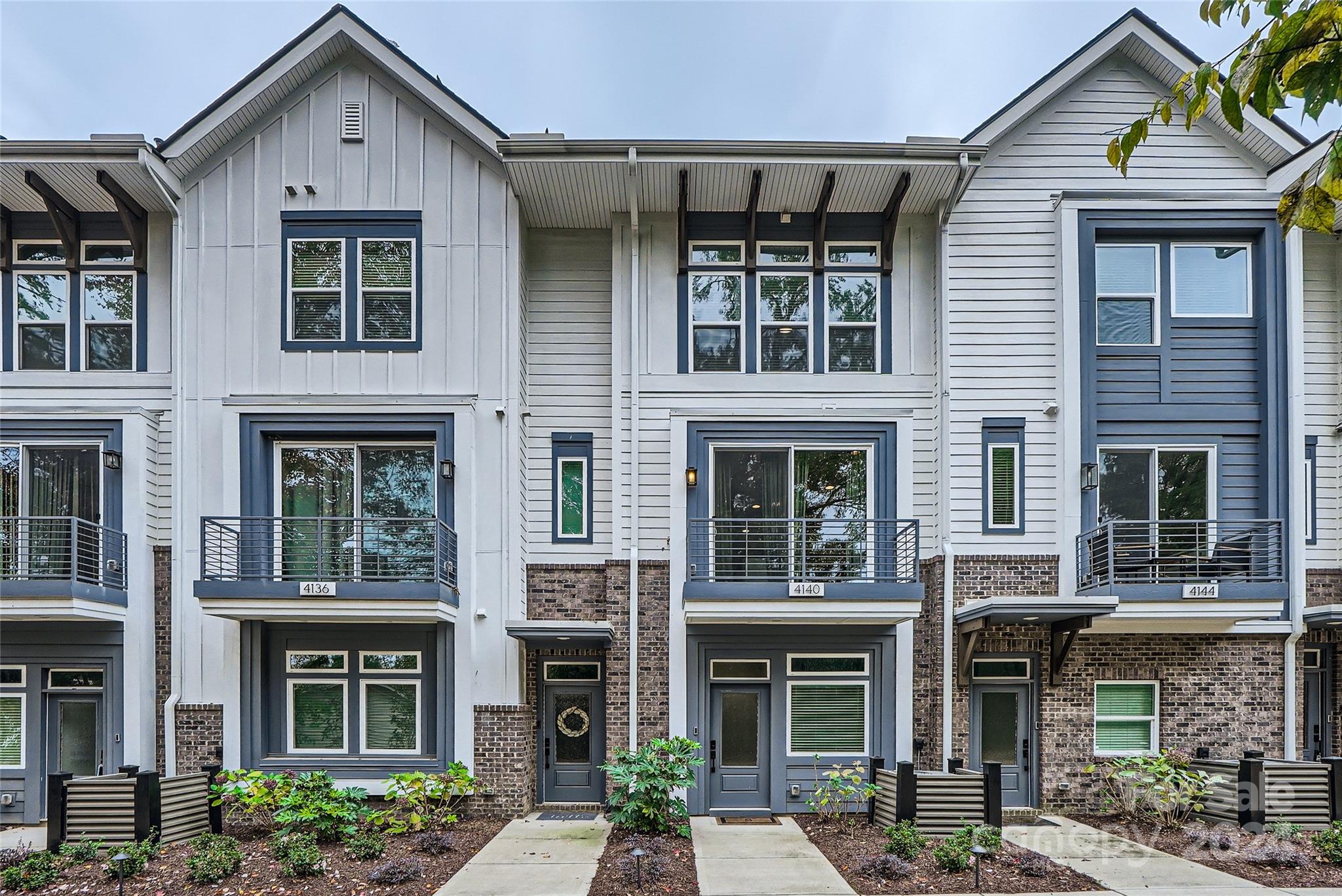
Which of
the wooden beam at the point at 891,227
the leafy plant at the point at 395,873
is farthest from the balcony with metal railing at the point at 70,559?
the wooden beam at the point at 891,227

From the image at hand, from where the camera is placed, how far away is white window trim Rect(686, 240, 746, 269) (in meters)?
11.4

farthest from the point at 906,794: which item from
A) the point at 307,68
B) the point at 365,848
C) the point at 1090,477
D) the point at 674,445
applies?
the point at 307,68

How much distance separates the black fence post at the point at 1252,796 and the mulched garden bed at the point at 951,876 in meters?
3.04

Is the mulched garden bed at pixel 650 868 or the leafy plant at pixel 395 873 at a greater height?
the leafy plant at pixel 395 873

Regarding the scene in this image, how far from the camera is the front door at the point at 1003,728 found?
10711 millimetres

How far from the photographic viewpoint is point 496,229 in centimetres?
1079

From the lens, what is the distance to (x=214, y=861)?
781 centimetres

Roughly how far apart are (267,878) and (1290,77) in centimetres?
965

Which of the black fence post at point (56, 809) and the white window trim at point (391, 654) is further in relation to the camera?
the white window trim at point (391, 654)

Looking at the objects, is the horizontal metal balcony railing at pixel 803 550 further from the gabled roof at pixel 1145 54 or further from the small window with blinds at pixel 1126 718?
the gabled roof at pixel 1145 54

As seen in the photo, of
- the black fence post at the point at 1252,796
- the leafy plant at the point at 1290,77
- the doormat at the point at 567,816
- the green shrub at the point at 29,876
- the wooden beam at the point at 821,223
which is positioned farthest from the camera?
the wooden beam at the point at 821,223

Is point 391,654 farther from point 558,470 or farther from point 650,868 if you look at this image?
point 650,868

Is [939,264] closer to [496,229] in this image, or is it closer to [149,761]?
[496,229]

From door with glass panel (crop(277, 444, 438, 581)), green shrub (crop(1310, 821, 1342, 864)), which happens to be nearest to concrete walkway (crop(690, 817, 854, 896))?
door with glass panel (crop(277, 444, 438, 581))
